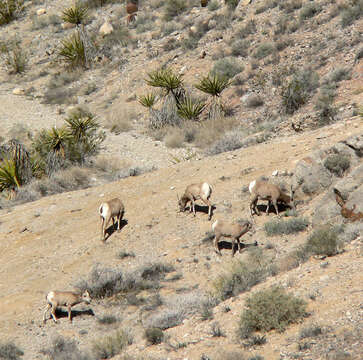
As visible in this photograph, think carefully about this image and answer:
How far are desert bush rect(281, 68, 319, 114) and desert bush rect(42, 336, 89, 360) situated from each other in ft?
51.7

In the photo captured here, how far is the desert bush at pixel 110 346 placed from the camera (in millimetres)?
8523

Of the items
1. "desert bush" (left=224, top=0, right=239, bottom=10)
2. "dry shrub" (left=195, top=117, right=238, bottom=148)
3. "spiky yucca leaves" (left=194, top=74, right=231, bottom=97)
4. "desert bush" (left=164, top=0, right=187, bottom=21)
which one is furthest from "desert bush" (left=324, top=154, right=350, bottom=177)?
"desert bush" (left=164, top=0, right=187, bottom=21)

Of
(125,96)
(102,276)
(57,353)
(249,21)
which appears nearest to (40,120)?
(125,96)

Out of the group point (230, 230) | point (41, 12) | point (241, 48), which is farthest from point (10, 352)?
point (41, 12)

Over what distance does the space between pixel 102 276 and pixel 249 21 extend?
75.9 ft

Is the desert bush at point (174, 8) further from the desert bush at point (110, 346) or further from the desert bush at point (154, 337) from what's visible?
the desert bush at point (154, 337)

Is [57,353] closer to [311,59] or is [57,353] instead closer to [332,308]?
[332,308]

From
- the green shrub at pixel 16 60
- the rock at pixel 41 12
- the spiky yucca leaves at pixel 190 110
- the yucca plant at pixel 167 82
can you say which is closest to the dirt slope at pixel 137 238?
the spiky yucca leaves at pixel 190 110

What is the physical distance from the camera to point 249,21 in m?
31.1

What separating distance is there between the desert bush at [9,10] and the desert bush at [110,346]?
41461 mm

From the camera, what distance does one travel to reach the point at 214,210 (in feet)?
44.8

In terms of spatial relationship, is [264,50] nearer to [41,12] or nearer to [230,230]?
[230,230]

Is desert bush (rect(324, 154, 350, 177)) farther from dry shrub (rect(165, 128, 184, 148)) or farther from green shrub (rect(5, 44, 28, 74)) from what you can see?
green shrub (rect(5, 44, 28, 74))

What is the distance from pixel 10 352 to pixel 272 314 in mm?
4606
